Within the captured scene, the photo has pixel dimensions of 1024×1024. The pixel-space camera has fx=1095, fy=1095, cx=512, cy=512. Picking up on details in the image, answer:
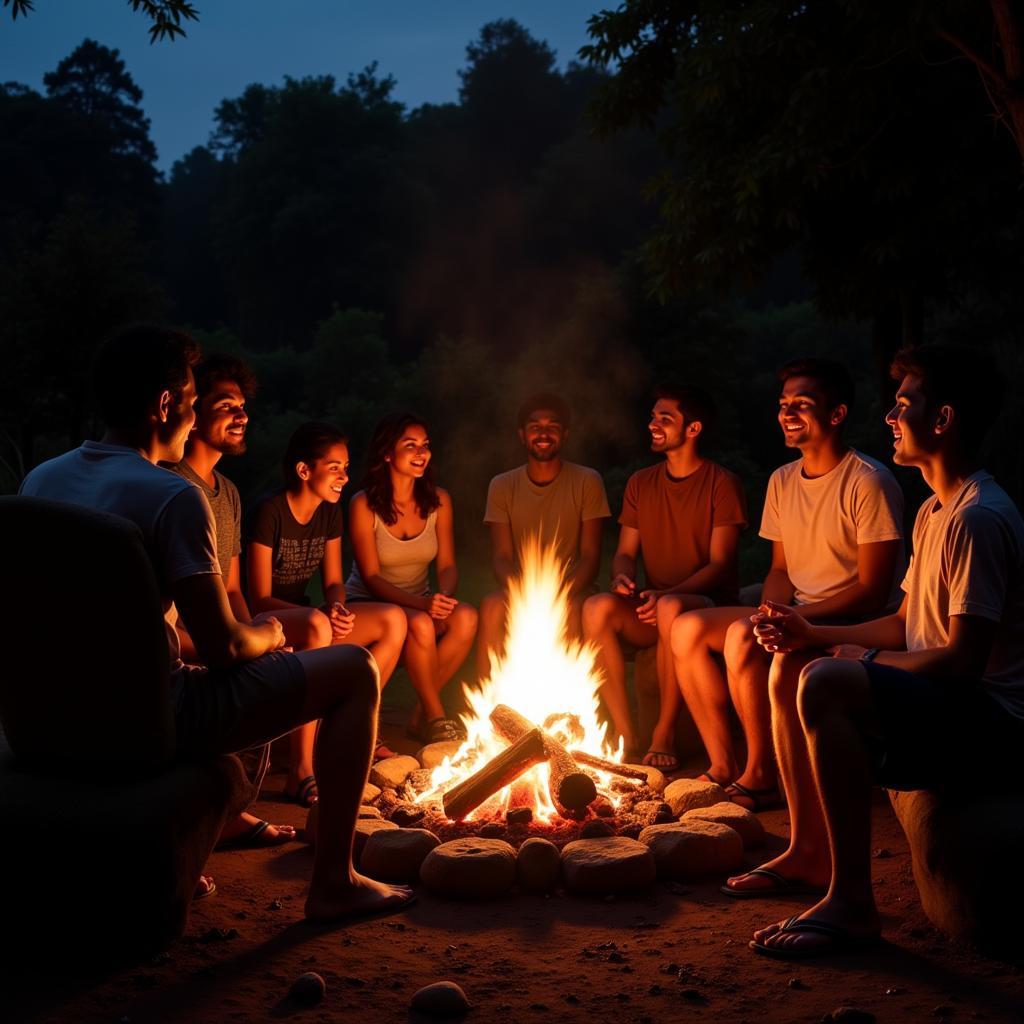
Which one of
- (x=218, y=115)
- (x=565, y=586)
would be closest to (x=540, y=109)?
(x=218, y=115)

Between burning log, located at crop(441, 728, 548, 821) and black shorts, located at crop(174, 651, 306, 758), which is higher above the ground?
black shorts, located at crop(174, 651, 306, 758)

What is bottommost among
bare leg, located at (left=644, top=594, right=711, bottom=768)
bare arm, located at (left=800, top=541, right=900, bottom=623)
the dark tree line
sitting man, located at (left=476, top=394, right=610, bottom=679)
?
bare leg, located at (left=644, top=594, right=711, bottom=768)

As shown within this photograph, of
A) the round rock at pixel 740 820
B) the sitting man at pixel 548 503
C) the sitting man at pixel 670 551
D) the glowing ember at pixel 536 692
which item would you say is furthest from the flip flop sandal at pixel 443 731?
the round rock at pixel 740 820

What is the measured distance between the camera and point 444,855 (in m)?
4.16

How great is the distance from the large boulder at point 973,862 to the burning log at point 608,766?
70.9 inches

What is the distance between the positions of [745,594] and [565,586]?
109 centimetres

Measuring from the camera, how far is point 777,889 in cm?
399

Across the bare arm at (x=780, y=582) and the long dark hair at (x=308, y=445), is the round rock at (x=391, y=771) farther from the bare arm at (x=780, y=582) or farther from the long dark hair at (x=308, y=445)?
the bare arm at (x=780, y=582)

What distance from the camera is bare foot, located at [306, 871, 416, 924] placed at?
3.75 meters

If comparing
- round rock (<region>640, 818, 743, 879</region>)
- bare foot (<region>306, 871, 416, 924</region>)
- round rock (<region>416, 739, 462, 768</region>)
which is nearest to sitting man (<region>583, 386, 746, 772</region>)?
round rock (<region>416, 739, 462, 768</region>)

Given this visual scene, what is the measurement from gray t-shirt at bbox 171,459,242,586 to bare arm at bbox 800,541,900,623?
9.19 feet

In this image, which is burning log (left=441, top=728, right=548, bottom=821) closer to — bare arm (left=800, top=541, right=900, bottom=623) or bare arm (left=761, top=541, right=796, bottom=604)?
bare arm (left=800, top=541, right=900, bottom=623)

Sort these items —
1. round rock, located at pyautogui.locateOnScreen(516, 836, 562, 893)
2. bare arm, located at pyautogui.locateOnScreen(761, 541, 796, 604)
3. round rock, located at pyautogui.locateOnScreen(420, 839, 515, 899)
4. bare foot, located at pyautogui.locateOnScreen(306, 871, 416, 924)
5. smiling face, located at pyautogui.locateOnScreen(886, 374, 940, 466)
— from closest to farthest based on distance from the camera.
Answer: smiling face, located at pyautogui.locateOnScreen(886, 374, 940, 466)
bare foot, located at pyautogui.locateOnScreen(306, 871, 416, 924)
round rock, located at pyautogui.locateOnScreen(420, 839, 515, 899)
round rock, located at pyautogui.locateOnScreen(516, 836, 562, 893)
bare arm, located at pyautogui.locateOnScreen(761, 541, 796, 604)

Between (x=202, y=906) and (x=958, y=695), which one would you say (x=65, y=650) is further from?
(x=958, y=695)
